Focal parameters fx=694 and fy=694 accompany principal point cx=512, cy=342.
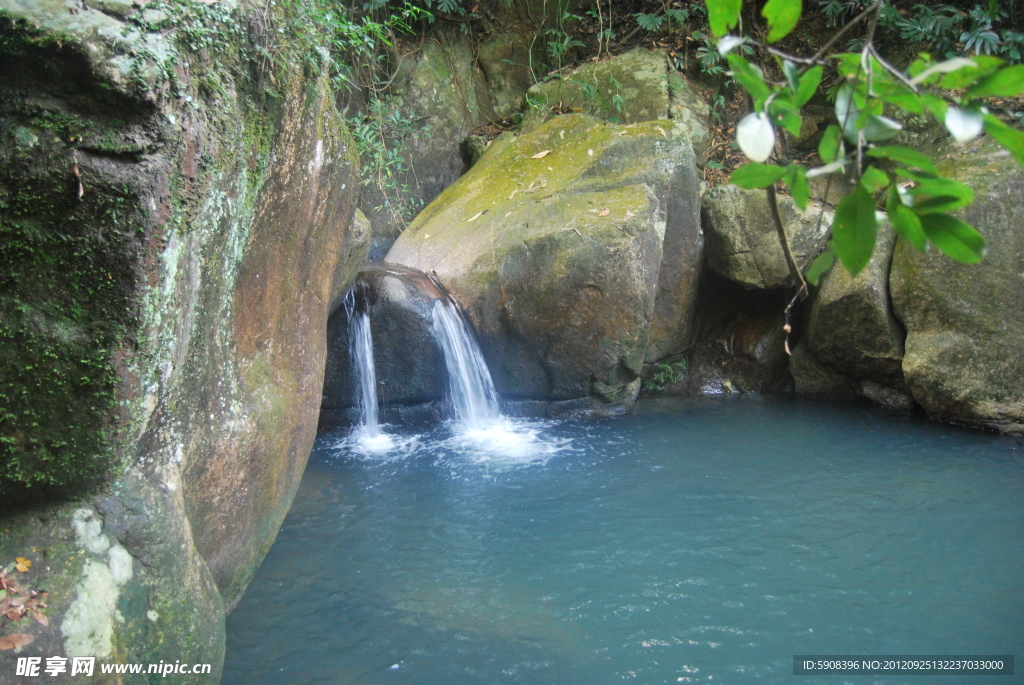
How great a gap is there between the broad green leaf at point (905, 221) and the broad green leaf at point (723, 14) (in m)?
0.32

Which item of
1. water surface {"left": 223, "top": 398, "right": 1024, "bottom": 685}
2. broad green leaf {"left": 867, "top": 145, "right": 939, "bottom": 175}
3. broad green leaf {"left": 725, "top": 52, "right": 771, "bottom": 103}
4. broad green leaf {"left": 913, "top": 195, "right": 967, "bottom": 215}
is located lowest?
water surface {"left": 223, "top": 398, "right": 1024, "bottom": 685}

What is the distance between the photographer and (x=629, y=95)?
27.4 ft

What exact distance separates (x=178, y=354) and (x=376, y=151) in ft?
18.1

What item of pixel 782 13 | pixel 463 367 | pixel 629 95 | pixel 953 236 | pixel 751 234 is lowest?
pixel 463 367

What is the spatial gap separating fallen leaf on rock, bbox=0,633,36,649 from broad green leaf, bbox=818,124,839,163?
8.08 ft

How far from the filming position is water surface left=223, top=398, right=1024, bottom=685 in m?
3.18

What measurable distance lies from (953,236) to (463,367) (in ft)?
18.8

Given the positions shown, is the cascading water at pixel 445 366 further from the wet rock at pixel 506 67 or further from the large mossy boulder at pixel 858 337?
the wet rock at pixel 506 67

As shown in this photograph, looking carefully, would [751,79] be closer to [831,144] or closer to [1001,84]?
[831,144]

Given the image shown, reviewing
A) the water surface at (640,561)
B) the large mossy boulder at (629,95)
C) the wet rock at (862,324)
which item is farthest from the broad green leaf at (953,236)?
the large mossy boulder at (629,95)

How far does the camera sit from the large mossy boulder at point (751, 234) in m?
6.98

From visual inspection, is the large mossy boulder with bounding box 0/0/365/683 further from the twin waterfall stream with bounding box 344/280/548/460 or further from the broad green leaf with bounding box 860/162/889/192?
the twin waterfall stream with bounding box 344/280/548/460

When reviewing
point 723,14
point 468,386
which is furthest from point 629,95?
point 723,14

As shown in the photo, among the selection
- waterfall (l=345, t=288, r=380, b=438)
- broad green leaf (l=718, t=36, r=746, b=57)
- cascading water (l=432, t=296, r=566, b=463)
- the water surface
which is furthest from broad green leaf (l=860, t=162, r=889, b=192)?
waterfall (l=345, t=288, r=380, b=438)
